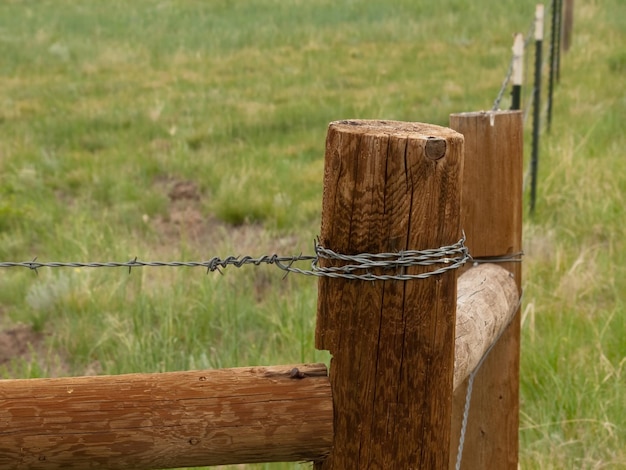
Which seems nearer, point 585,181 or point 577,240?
point 577,240

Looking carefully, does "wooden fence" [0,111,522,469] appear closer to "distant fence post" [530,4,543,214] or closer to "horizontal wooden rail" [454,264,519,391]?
"horizontal wooden rail" [454,264,519,391]

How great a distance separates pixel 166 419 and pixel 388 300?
0.42 meters

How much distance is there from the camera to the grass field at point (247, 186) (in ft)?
12.7

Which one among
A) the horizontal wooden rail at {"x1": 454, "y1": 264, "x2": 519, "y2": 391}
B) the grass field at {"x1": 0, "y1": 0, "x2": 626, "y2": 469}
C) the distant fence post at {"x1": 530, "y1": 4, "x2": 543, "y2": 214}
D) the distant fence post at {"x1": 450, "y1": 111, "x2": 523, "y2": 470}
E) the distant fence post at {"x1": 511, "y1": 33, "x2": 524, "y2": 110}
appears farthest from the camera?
the distant fence post at {"x1": 530, "y1": 4, "x2": 543, "y2": 214}

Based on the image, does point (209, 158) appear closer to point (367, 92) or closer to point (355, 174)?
point (367, 92)

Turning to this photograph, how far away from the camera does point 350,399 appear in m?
1.56

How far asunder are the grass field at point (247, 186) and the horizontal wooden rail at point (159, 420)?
164 centimetres

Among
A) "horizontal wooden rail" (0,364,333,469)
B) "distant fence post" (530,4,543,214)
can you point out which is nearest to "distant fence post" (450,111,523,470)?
"horizontal wooden rail" (0,364,333,469)

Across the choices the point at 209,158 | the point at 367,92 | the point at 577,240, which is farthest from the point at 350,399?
the point at 367,92

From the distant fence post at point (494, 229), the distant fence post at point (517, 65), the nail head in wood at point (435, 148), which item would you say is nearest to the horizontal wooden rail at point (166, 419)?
the nail head in wood at point (435, 148)

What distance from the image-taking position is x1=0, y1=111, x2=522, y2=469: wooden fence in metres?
1.45

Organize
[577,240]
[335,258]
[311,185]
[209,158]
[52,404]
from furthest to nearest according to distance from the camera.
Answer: [209,158]
[311,185]
[577,240]
[335,258]
[52,404]

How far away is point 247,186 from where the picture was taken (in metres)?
7.20

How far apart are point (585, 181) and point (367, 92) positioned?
522 cm
